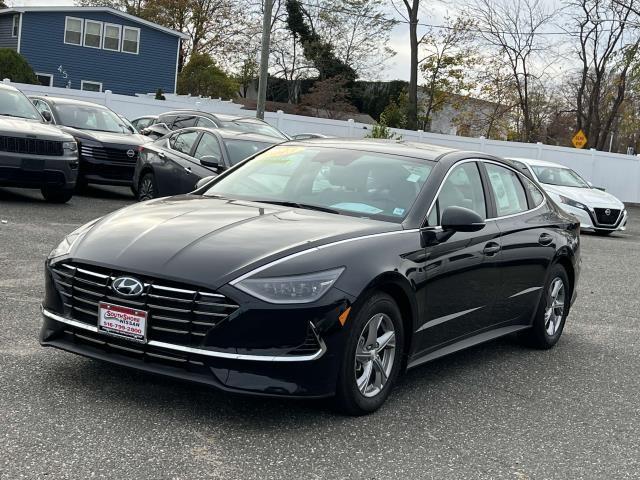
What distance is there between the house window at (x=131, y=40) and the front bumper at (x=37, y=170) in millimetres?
33620

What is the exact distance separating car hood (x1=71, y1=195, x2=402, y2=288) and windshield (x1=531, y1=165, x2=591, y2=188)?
1525 centimetres

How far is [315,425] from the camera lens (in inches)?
178

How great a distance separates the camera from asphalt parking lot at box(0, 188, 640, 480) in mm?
3877

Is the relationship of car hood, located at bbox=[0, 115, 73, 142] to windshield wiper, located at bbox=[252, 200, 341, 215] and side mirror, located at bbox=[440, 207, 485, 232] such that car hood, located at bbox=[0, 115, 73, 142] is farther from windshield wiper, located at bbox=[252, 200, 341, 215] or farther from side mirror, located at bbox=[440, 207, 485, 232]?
side mirror, located at bbox=[440, 207, 485, 232]

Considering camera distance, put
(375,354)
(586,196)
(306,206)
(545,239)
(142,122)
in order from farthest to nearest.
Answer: (142,122) < (586,196) < (545,239) < (306,206) < (375,354)

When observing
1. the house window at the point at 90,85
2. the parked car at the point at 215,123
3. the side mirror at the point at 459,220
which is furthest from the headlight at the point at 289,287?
the house window at the point at 90,85

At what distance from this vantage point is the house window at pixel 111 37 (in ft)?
145

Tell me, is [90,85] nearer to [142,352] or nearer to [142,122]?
[142,122]

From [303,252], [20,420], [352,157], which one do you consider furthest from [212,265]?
[352,157]

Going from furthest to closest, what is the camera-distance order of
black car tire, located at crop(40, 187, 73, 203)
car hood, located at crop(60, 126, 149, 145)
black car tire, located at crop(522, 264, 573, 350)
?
car hood, located at crop(60, 126, 149, 145), black car tire, located at crop(40, 187, 73, 203), black car tire, located at crop(522, 264, 573, 350)

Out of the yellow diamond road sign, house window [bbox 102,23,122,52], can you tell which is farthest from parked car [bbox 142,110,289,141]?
house window [bbox 102,23,122,52]

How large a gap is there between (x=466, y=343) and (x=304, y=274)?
1.85 metres

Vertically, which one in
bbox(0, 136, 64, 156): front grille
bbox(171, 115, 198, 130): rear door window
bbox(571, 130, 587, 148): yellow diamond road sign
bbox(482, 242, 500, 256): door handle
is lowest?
bbox(482, 242, 500, 256): door handle

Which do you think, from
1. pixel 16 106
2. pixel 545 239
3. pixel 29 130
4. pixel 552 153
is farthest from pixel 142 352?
pixel 552 153
